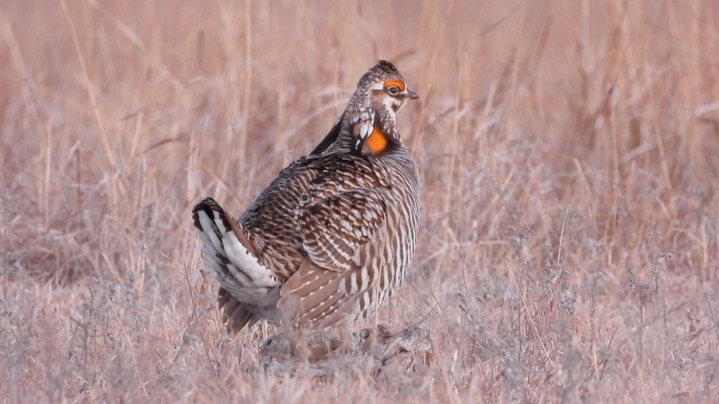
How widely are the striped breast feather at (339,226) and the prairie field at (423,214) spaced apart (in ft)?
0.97

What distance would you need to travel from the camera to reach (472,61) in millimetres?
6668

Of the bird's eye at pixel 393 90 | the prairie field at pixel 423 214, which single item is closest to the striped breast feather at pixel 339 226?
the prairie field at pixel 423 214

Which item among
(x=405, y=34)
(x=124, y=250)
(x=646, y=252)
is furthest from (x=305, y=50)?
(x=405, y=34)

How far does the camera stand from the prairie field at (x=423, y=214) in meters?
3.67

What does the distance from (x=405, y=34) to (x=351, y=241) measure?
7026 millimetres

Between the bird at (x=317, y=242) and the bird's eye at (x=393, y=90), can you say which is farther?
the bird's eye at (x=393, y=90)

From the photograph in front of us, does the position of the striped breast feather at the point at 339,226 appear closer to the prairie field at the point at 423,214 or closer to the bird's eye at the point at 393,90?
the prairie field at the point at 423,214

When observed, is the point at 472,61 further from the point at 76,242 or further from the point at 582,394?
the point at 582,394

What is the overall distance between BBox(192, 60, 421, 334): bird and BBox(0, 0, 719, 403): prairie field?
0.63 ft

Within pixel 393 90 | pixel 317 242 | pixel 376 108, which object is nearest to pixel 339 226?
pixel 317 242

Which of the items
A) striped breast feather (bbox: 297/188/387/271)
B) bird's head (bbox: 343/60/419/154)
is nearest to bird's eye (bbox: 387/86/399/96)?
bird's head (bbox: 343/60/419/154)

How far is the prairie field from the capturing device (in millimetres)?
3670

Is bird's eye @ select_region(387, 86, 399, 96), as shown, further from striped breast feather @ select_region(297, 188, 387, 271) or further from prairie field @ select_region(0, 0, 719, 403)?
striped breast feather @ select_region(297, 188, 387, 271)

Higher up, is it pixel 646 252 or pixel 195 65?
pixel 195 65
